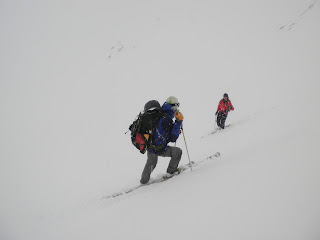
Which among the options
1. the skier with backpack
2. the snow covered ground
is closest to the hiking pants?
the snow covered ground

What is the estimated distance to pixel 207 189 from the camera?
3.61 meters

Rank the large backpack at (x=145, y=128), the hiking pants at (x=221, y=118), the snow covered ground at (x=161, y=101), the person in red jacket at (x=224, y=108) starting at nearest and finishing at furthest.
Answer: the snow covered ground at (x=161, y=101), the large backpack at (x=145, y=128), the person in red jacket at (x=224, y=108), the hiking pants at (x=221, y=118)

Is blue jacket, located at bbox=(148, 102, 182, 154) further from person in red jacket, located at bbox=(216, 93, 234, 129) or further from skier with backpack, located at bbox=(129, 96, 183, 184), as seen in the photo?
person in red jacket, located at bbox=(216, 93, 234, 129)

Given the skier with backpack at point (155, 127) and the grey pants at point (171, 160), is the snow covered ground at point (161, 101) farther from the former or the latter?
the skier with backpack at point (155, 127)

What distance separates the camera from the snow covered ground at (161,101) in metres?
3.01

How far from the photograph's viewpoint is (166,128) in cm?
470

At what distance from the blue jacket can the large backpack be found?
11 cm

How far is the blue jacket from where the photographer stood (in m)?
4.63

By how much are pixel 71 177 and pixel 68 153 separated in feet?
18.0

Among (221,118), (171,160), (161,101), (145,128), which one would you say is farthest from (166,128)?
(161,101)

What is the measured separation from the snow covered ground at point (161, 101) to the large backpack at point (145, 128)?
3.67 feet

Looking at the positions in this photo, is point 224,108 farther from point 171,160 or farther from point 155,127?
point 155,127

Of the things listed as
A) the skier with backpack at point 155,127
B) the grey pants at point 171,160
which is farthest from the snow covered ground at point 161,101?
the skier with backpack at point 155,127

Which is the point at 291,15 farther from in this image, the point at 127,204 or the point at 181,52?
the point at 127,204
